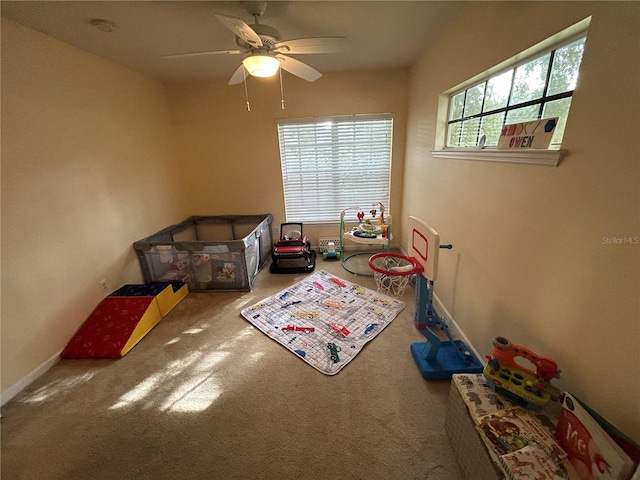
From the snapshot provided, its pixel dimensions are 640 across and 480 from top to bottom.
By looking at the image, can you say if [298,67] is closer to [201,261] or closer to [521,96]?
[521,96]

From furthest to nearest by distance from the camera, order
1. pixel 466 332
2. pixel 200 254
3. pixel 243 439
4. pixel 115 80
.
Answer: pixel 200 254 → pixel 115 80 → pixel 466 332 → pixel 243 439

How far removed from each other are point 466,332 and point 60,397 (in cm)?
282

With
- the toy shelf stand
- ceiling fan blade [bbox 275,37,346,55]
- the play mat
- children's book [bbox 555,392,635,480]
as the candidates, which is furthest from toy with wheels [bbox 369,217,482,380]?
ceiling fan blade [bbox 275,37,346,55]

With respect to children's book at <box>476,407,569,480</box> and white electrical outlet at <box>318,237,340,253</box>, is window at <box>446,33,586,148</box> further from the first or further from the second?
white electrical outlet at <box>318,237,340,253</box>

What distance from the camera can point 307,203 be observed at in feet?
12.5

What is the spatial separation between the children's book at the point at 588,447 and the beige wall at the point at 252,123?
120 inches

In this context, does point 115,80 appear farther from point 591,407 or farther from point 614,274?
point 591,407

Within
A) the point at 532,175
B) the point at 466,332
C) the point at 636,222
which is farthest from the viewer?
the point at 466,332

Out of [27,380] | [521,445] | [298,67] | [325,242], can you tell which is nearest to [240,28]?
[298,67]

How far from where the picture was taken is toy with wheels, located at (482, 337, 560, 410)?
1.09m

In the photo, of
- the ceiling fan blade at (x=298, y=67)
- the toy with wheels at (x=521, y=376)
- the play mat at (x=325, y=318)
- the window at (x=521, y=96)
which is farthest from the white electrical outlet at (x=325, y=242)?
the toy with wheels at (x=521, y=376)

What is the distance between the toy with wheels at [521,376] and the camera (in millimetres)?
1093

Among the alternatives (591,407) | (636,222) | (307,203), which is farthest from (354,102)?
(591,407)

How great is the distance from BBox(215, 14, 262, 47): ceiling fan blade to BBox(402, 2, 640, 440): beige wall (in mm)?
1386
